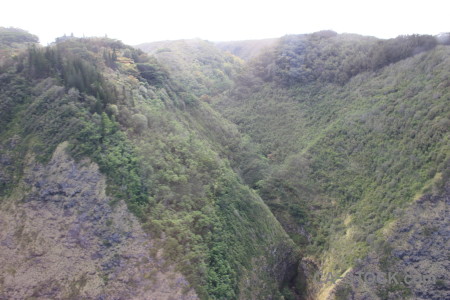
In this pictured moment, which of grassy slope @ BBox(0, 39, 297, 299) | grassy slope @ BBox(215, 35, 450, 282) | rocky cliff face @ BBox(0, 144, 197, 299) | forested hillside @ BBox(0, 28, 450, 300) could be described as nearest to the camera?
rocky cliff face @ BBox(0, 144, 197, 299)

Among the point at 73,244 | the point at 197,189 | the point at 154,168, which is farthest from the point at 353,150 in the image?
the point at 73,244

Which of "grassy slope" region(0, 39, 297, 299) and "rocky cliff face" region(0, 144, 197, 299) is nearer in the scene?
"rocky cliff face" region(0, 144, 197, 299)

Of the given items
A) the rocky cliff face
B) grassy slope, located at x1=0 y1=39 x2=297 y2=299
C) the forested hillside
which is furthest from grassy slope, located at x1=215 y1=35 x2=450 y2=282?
the rocky cliff face

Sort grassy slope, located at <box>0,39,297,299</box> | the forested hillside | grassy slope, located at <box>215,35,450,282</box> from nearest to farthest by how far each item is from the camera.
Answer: the forested hillside < grassy slope, located at <box>0,39,297,299</box> < grassy slope, located at <box>215,35,450,282</box>

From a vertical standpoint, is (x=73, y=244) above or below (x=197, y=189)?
below

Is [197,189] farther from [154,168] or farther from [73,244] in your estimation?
[73,244]

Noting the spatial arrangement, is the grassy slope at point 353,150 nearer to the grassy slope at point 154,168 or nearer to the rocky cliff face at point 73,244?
the grassy slope at point 154,168

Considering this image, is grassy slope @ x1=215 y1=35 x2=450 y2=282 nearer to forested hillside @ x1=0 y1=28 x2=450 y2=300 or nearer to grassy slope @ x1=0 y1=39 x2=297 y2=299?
forested hillside @ x1=0 y1=28 x2=450 y2=300

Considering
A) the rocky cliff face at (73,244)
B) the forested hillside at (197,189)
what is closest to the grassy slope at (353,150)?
the forested hillside at (197,189)

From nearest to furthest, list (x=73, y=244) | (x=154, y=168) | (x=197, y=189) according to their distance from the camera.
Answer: (x=73, y=244), (x=154, y=168), (x=197, y=189)
